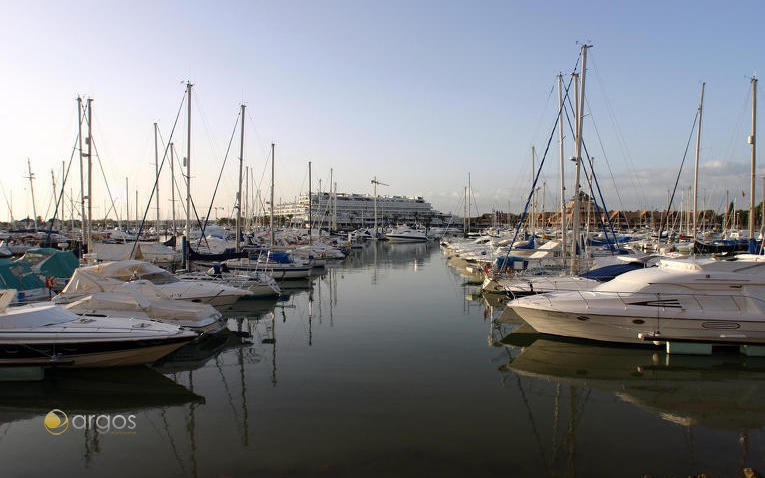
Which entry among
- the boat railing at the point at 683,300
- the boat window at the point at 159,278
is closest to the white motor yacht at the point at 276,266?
the boat window at the point at 159,278

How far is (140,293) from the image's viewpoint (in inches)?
598

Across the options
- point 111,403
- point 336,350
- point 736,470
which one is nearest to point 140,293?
point 111,403

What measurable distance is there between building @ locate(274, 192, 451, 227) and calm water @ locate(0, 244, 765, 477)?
13161cm

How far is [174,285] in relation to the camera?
758 inches

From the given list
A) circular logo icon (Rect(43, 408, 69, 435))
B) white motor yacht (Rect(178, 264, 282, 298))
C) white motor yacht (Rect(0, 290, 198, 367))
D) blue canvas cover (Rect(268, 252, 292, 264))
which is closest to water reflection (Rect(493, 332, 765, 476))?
white motor yacht (Rect(0, 290, 198, 367))

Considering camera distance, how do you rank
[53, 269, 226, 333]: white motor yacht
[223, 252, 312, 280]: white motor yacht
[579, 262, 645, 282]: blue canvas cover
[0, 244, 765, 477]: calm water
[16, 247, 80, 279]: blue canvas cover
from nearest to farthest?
[0, 244, 765, 477]: calm water, [53, 269, 226, 333]: white motor yacht, [579, 262, 645, 282]: blue canvas cover, [16, 247, 80, 279]: blue canvas cover, [223, 252, 312, 280]: white motor yacht

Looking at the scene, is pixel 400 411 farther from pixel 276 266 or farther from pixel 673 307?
pixel 276 266

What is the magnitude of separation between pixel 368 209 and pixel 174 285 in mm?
139265

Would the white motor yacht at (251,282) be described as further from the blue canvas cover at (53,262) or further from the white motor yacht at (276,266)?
the blue canvas cover at (53,262)

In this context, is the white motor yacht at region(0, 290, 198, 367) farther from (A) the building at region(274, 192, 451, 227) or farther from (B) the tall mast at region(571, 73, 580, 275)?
(A) the building at region(274, 192, 451, 227)

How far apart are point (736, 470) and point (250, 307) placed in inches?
725

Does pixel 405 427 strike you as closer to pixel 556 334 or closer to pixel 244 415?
pixel 244 415

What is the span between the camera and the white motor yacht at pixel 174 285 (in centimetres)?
1898

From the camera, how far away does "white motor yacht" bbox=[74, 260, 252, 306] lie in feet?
62.3
